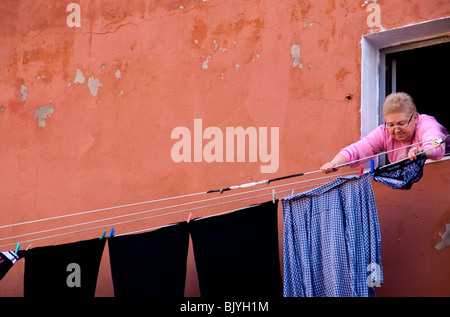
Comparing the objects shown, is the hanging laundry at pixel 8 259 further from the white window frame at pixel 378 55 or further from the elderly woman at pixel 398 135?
the white window frame at pixel 378 55

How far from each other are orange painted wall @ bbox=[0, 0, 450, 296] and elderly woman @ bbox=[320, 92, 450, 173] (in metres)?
0.31

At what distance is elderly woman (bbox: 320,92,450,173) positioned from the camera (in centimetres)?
510

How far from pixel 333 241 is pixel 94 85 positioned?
3072 mm

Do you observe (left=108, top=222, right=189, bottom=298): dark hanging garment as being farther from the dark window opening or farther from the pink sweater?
the dark window opening

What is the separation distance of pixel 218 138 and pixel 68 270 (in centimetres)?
161

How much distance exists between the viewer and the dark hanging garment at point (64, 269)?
5770mm

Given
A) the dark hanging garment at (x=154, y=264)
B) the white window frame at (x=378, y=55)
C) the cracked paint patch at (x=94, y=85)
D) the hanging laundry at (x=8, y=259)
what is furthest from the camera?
the cracked paint patch at (x=94, y=85)

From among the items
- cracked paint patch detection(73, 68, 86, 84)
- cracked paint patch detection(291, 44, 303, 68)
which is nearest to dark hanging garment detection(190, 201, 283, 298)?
cracked paint patch detection(291, 44, 303, 68)

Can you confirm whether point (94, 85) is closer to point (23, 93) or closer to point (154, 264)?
point (23, 93)

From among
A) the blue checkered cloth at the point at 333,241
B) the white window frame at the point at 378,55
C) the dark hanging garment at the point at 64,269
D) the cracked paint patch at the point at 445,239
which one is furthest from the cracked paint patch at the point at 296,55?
the dark hanging garment at the point at 64,269

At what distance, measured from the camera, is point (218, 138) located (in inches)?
254

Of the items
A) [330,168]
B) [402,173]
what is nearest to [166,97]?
[330,168]
